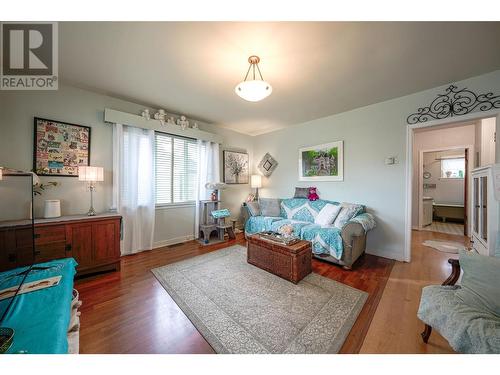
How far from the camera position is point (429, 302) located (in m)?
1.21

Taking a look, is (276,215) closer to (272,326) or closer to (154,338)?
(272,326)

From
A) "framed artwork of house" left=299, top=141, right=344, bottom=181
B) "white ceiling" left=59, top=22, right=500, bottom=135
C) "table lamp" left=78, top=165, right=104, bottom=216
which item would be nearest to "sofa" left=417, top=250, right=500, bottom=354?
"white ceiling" left=59, top=22, right=500, bottom=135

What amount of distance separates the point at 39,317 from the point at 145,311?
0.85 meters

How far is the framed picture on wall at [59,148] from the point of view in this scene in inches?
89.3

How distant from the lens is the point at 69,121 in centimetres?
247

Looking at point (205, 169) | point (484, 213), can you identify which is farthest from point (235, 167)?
point (484, 213)

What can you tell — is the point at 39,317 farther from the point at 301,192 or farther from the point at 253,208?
the point at 301,192

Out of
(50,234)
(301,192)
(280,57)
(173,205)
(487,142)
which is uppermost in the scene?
(280,57)

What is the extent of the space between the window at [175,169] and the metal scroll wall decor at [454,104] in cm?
381

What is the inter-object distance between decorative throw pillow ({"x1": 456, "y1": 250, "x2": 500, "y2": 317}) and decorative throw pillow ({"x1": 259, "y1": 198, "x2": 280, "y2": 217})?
9.05ft

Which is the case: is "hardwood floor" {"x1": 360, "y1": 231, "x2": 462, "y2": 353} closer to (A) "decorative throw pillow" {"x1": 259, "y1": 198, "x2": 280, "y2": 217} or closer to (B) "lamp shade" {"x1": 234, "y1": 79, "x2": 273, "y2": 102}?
(A) "decorative throw pillow" {"x1": 259, "y1": 198, "x2": 280, "y2": 217}

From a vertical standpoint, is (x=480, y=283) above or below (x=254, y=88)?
below

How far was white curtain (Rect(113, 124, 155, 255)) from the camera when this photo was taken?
110 inches
